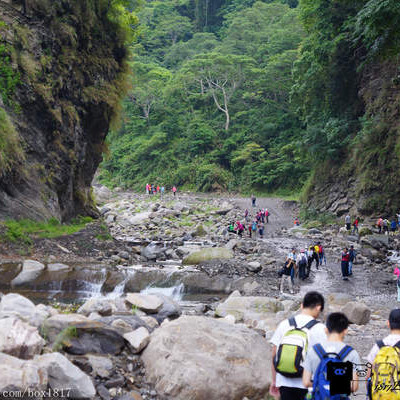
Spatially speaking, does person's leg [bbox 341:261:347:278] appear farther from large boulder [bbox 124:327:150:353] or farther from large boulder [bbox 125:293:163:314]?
large boulder [bbox 124:327:150:353]

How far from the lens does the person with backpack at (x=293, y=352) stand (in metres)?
3.38

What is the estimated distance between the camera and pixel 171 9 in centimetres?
7919

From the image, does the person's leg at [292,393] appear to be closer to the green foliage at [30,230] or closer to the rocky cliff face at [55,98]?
the green foliage at [30,230]

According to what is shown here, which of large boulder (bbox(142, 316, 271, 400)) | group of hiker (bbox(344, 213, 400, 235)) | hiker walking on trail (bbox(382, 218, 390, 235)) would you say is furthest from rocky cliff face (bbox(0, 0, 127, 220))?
hiker walking on trail (bbox(382, 218, 390, 235))

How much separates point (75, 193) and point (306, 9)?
76.9 feet

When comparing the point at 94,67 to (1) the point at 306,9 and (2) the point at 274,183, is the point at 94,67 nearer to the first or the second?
(1) the point at 306,9

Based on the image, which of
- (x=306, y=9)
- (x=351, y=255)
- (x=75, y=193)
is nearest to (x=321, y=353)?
(x=351, y=255)

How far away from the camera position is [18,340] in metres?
4.70

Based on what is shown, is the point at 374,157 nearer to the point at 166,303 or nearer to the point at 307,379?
the point at 166,303

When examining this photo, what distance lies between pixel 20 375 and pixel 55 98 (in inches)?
695

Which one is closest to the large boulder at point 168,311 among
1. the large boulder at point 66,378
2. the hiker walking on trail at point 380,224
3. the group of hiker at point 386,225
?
the large boulder at point 66,378

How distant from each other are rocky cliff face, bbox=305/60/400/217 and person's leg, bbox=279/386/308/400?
69.6ft

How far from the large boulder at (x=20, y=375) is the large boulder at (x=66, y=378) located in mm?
147

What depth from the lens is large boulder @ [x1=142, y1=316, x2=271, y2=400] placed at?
16.4 feet
